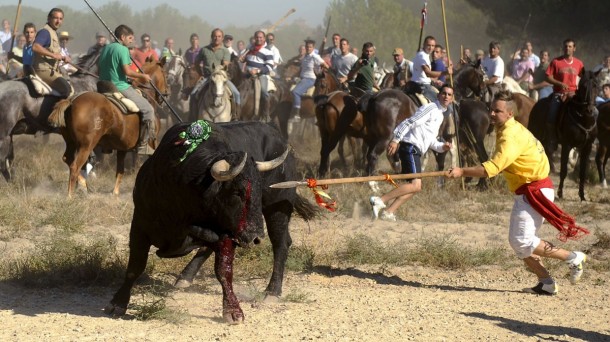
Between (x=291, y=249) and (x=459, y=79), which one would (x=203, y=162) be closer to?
(x=291, y=249)

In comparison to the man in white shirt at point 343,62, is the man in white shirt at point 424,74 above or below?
below

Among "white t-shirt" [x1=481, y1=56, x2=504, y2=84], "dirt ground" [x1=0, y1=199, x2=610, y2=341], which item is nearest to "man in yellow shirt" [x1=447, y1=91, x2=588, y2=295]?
"dirt ground" [x1=0, y1=199, x2=610, y2=341]

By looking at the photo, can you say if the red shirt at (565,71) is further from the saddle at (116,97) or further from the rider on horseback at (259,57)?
the rider on horseback at (259,57)

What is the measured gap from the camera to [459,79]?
1811 centimetres

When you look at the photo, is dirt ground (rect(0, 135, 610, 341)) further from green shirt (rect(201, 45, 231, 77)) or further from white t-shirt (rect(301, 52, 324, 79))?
white t-shirt (rect(301, 52, 324, 79))

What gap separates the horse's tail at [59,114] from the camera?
45.1 feet

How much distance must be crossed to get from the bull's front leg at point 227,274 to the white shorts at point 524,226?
2554 millimetres

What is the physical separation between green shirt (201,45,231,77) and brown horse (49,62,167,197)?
470 centimetres

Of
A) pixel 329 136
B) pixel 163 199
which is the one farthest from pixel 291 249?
pixel 329 136

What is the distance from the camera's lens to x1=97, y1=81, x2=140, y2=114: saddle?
14.0 metres

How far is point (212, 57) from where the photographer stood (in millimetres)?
19000

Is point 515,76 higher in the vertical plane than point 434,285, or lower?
higher

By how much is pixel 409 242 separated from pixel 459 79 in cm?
770

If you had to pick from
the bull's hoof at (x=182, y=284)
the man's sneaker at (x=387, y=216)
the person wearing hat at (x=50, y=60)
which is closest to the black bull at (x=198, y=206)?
the bull's hoof at (x=182, y=284)
